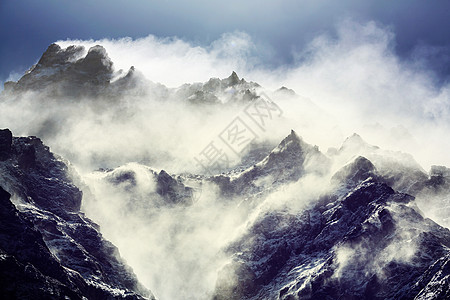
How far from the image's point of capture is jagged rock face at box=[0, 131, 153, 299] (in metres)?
104

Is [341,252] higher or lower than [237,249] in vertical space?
lower

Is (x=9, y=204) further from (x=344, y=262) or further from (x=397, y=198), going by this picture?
(x=397, y=198)

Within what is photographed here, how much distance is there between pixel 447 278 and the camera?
4727 inches

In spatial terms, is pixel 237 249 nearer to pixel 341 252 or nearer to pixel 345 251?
pixel 341 252

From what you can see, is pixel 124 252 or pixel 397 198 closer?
pixel 397 198

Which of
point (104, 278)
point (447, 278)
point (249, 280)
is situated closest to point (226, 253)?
point (249, 280)

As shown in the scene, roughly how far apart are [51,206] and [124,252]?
40143 millimetres

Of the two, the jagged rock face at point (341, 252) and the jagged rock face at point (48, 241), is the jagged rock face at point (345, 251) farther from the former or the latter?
the jagged rock face at point (48, 241)

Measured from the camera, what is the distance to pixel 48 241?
134 m

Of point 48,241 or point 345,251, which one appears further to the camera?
point 345,251

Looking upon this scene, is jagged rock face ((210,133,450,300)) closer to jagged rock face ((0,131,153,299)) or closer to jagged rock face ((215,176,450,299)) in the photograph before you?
jagged rock face ((215,176,450,299))

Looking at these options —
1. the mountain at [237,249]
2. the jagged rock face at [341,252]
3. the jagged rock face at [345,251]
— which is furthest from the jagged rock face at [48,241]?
the jagged rock face at [345,251]

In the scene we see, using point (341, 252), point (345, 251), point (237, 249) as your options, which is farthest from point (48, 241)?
point (345, 251)

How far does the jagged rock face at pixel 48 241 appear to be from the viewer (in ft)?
343
